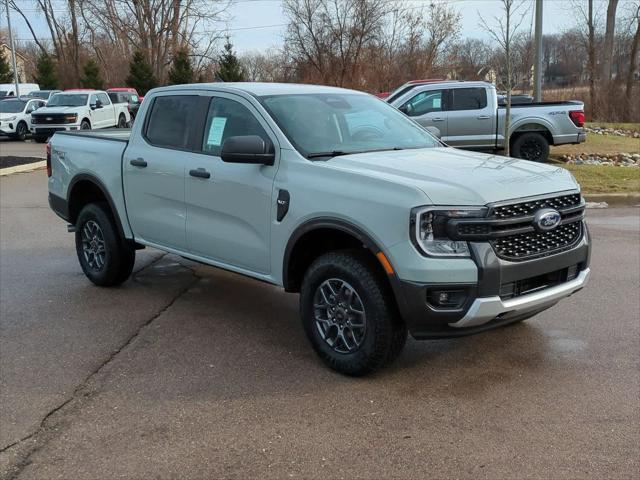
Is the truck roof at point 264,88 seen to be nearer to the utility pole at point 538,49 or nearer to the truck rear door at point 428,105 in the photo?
the truck rear door at point 428,105

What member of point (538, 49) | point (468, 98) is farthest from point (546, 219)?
point (538, 49)

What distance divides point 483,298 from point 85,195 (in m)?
4.64

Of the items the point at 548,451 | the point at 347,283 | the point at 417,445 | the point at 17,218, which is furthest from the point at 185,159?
the point at 17,218

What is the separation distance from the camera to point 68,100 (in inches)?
1001

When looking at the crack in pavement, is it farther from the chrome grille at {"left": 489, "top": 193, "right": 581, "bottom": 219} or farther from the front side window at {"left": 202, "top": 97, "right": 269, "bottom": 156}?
the chrome grille at {"left": 489, "top": 193, "right": 581, "bottom": 219}

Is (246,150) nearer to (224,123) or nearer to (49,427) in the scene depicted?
(224,123)

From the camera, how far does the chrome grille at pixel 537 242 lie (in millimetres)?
3990

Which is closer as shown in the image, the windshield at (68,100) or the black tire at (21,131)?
the windshield at (68,100)

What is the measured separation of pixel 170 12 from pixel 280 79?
1372 cm

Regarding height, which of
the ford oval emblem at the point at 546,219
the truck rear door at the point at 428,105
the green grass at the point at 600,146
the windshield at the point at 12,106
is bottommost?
the ford oval emblem at the point at 546,219

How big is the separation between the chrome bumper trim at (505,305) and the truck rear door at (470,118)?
11519 millimetres

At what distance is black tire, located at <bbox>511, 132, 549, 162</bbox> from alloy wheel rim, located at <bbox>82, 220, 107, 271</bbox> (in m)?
11.1

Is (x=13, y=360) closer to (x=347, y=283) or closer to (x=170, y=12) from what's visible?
(x=347, y=283)

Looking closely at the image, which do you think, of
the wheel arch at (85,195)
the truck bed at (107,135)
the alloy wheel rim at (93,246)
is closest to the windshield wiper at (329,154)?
the truck bed at (107,135)
